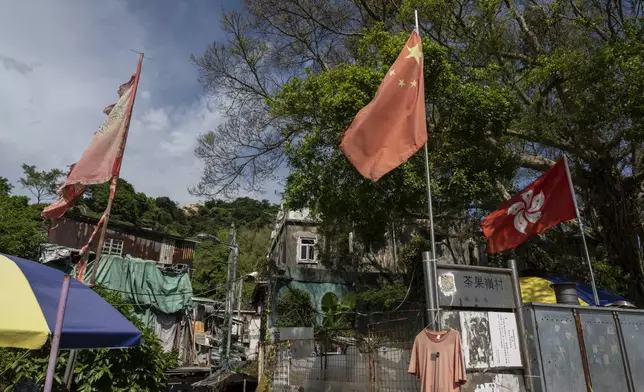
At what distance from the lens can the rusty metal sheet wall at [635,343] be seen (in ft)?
19.7

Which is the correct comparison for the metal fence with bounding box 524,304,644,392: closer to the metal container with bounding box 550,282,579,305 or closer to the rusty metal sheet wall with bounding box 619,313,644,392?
the rusty metal sheet wall with bounding box 619,313,644,392

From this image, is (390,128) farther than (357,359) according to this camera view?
No

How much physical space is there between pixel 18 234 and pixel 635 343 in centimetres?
2246

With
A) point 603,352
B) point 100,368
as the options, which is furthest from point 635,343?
point 100,368

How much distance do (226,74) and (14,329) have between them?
13573 millimetres

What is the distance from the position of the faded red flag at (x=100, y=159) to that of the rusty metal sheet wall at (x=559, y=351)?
621cm

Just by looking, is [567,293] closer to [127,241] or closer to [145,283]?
[145,283]

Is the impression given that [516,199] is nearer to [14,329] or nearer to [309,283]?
[14,329]

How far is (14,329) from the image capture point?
339 centimetres

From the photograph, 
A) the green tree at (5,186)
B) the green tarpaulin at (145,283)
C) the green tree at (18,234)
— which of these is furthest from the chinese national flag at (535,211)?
the green tree at (5,186)

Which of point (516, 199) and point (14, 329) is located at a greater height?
point (516, 199)

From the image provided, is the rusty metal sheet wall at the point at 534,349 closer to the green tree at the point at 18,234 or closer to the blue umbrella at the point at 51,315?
the blue umbrella at the point at 51,315

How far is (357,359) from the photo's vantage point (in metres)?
8.40

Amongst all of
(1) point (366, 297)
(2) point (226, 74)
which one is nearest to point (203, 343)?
(1) point (366, 297)
